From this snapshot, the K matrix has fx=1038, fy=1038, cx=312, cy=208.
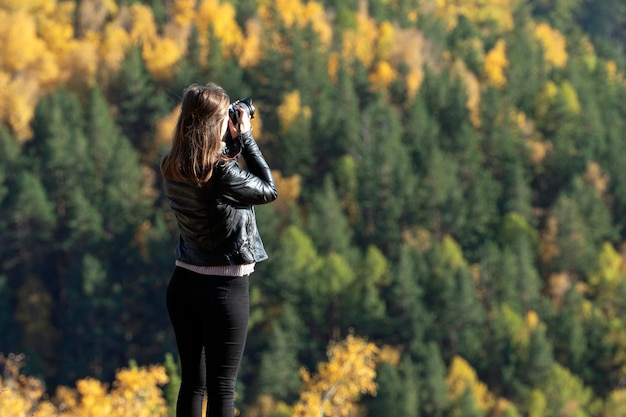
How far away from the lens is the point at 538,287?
2940 inches

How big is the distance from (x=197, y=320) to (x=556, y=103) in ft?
288

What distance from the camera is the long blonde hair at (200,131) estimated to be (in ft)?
16.6

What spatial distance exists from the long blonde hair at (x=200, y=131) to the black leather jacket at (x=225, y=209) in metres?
0.08

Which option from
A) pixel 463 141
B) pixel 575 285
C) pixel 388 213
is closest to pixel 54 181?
pixel 388 213

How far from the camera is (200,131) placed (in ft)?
16.6

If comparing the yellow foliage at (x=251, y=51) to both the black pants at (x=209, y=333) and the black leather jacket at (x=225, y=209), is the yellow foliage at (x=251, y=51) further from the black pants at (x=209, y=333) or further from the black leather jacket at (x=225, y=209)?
the black leather jacket at (x=225, y=209)

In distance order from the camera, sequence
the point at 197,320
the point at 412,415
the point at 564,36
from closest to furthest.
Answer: the point at 197,320 → the point at 412,415 → the point at 564,36

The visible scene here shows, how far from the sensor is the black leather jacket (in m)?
5.13

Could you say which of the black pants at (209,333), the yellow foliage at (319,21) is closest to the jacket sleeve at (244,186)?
the black pants at (209,333)

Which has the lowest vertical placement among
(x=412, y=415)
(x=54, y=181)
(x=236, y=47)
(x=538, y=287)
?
(x=412, y=415)

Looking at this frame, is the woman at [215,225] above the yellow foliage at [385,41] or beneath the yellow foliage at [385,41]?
beneath

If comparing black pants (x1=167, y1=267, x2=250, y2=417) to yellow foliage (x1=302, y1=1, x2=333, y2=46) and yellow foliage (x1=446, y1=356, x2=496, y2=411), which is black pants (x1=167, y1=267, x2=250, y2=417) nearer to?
yellow foliage (x1=446, y1=356, x2=496, y2=411)

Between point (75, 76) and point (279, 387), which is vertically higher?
point (75, 76)

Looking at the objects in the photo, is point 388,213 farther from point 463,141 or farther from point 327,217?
point 463,141
